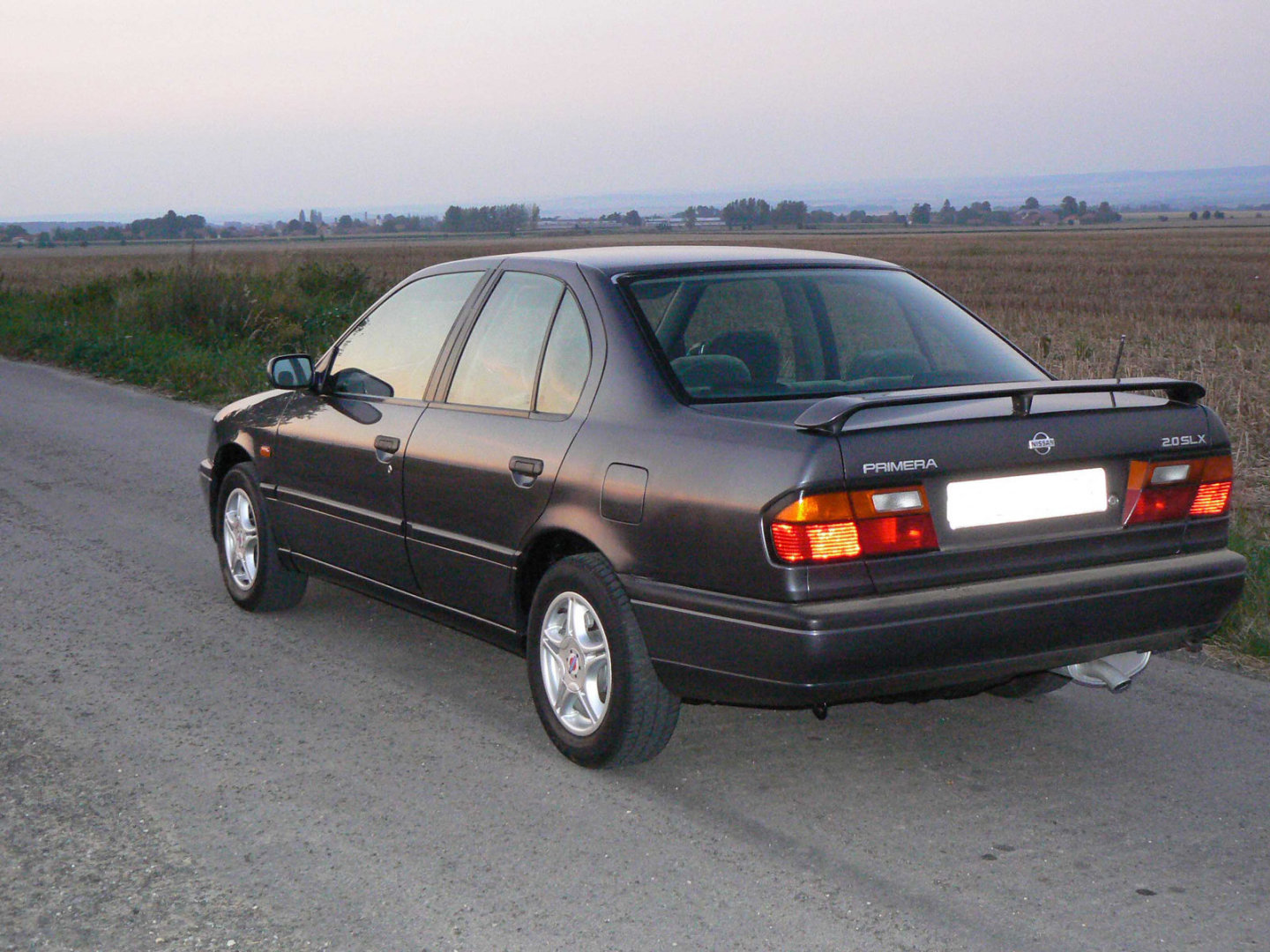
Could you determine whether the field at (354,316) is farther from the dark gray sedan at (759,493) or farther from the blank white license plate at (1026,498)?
the blank white license plate at (1026,498)

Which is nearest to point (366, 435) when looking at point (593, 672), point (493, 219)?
point (593, 672)

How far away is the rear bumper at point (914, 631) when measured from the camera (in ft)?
12.4

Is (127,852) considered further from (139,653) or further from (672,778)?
(139,653)

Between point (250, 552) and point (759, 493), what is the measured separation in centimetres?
333

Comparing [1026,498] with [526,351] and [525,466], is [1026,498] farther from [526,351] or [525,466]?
[526,351]

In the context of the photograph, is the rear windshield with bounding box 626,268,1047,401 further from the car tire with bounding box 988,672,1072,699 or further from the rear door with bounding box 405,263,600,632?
the car tire with bounding box 988,672,1072,699

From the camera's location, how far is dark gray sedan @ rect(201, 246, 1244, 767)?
381 centimetres

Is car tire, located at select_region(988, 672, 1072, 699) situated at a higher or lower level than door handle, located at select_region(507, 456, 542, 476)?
lower

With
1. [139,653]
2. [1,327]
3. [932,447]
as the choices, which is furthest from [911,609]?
[1,327]

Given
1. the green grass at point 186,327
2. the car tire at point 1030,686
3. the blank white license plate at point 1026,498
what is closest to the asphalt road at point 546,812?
the car tire at point 1030,686

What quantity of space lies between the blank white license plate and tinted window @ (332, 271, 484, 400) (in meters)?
2.13

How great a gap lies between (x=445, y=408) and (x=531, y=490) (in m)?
0.71

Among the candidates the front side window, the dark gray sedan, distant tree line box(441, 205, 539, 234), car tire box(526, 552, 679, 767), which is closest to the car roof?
the dark gray sedan

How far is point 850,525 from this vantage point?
A: 3.78 meters
